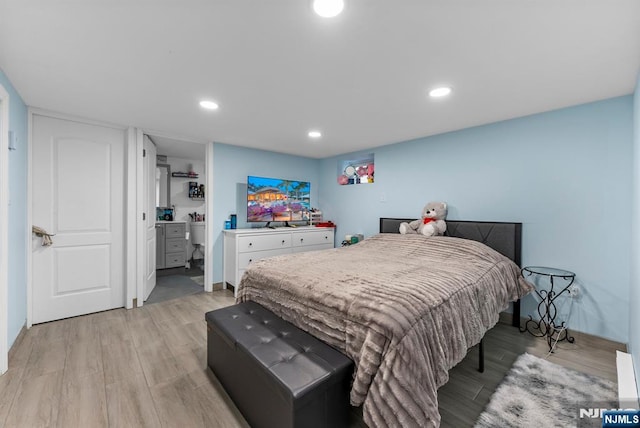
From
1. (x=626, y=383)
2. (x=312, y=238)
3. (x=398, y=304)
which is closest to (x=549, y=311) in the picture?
(x=626, y=383)

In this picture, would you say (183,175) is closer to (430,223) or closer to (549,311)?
(430,223)

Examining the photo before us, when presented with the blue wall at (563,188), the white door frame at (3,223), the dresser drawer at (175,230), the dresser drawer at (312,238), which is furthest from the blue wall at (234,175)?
the blue wall at (563,188)

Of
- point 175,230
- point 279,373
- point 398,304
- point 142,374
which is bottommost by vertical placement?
point 142,374

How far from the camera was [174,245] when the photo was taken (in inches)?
192

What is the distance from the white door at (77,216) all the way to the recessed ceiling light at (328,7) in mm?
2981

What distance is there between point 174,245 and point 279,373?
14.6 feet

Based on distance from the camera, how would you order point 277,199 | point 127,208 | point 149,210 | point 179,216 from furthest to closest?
point 179,216, point 277,199, point 149,210, point 127,208

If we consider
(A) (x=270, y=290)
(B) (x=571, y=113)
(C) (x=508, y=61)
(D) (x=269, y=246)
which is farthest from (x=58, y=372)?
(B) (x=571, y=113)

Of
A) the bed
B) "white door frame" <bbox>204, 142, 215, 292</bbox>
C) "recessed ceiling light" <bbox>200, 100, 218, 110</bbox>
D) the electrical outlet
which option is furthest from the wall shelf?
the electrical outlet

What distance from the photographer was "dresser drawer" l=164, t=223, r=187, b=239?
4816mm

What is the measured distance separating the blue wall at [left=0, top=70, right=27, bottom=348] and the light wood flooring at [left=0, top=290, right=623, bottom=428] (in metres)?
0.28

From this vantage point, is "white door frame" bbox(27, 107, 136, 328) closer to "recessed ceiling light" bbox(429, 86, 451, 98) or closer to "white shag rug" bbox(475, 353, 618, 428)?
"recessed ceiling light" bbox(429, 86, 451, 98)

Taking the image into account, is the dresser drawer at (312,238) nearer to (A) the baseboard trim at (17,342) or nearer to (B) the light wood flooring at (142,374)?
(B) the light wood flooring at (142,374)

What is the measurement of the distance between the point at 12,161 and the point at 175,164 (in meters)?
3.23
